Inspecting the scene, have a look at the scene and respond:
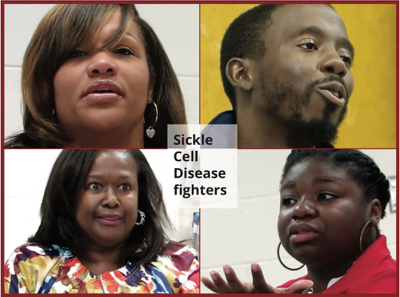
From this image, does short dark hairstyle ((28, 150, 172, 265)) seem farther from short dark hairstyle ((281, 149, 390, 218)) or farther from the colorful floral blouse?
short dark hairstyle ((281, 149, 390, 218))

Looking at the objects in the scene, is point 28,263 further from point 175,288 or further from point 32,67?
point 32,67

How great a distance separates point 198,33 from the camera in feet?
5.24

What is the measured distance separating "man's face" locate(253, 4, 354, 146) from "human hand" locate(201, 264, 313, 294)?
0.42 m

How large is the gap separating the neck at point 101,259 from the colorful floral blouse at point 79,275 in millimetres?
13

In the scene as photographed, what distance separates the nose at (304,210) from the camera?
1445mm

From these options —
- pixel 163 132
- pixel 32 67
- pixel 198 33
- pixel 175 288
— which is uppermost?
pixel 198 33

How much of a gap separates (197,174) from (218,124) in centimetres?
16

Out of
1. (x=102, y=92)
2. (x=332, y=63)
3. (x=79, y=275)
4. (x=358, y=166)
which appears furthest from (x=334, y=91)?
(x=79, y=275)

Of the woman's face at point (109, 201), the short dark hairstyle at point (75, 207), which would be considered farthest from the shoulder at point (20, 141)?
the woman's face at point (109, 201)

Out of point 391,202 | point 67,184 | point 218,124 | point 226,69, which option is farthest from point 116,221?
point 391,202

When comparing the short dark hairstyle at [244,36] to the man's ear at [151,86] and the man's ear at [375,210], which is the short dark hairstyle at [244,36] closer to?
the man's ear at [151,86]

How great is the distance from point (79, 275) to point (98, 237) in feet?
0.37

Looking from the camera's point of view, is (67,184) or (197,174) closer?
(67,184)

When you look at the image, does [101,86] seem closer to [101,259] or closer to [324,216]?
[101,259]
